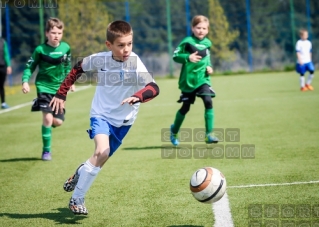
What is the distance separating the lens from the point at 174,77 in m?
32.9

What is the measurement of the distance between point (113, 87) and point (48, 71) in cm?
359

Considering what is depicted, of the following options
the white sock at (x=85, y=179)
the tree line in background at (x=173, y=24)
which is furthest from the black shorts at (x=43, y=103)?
the tree line in background at (x=173, y=24)

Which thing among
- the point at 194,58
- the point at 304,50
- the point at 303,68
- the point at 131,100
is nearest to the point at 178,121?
the point at 194,58

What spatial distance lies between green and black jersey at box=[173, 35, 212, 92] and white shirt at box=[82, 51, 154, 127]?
12.0 ft

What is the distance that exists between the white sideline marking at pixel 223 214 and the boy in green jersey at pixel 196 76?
3.67 meters

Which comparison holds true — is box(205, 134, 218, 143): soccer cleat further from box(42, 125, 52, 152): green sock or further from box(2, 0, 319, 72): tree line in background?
box(2, 0, 319, 72): tree line in background

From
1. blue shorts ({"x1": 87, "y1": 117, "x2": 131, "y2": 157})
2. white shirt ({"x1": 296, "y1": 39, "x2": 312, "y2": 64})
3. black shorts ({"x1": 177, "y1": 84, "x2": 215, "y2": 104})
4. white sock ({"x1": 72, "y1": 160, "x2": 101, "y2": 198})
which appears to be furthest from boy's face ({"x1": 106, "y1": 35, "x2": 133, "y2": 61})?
white shirt ({"x1": 296, "y1": 39, "x2": 312, "y2": 64})

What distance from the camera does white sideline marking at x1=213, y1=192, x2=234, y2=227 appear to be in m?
4.99

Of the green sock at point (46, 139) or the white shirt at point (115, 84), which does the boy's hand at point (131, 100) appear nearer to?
the white shirt at point (115, 84)

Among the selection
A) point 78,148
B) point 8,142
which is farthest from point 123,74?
point 8,142

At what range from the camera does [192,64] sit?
9758 mm

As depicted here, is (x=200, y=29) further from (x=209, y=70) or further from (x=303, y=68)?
(x=303, y=68)

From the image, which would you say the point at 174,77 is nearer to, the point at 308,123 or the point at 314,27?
the point at 314,27

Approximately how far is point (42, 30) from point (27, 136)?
70.3 ft
